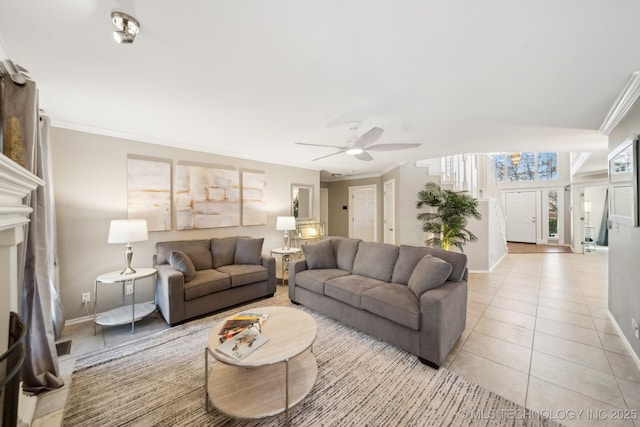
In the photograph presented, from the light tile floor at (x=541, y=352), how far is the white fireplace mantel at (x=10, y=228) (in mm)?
846

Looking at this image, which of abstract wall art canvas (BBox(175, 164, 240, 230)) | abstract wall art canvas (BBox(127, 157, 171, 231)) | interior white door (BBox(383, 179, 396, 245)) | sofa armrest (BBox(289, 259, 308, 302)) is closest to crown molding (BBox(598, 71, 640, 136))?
interior white door (BBox(383, 179, 396, 245))

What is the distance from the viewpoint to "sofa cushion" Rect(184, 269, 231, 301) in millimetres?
2903

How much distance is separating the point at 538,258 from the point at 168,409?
8.45 metres

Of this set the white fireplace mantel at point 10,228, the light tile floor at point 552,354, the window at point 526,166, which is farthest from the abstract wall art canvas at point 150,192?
the window at point 526,166

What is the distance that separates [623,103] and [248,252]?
4.47 meters

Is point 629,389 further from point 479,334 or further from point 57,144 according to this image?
point 57,144

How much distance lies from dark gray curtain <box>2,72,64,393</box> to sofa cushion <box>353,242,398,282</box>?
2.99 metres

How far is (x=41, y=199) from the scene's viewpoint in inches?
74.1

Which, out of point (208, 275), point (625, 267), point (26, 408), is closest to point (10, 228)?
point (26, 408)

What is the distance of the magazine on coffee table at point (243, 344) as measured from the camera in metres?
1.59

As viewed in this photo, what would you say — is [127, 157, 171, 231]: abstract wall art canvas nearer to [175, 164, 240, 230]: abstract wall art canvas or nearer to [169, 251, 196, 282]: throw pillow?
[175, 164, 240, 230]: abstract wall art canvas

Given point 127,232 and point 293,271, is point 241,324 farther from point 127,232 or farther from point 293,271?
point 127,232

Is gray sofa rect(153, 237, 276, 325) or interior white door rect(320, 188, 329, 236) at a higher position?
interior white door rect(320, 188, 329, 236)

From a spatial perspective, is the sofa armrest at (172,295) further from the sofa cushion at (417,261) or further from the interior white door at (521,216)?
the interior white door at (521,216)
